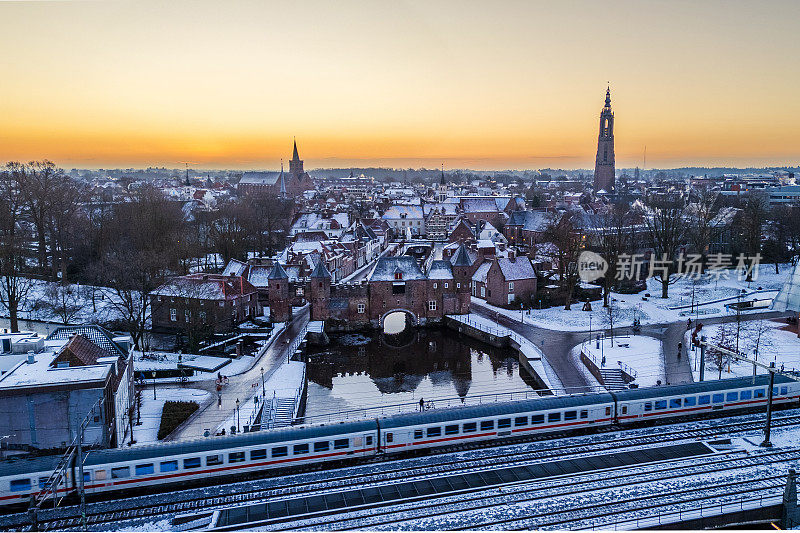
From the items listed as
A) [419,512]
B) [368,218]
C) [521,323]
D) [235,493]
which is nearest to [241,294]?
[521,323]

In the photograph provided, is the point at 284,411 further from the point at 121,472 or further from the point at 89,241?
the point at 89,241

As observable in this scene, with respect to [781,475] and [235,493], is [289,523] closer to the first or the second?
[235,493]

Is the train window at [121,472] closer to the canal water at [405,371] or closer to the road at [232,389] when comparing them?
the road at [232,389]

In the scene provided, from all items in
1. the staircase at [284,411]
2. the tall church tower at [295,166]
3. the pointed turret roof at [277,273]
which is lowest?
the staircase at [284,411]

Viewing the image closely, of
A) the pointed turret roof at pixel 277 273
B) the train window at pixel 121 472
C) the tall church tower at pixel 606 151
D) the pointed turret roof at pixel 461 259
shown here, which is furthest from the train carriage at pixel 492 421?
the tall church tower at pixel 606 151

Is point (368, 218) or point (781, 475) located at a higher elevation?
point (368, 218)

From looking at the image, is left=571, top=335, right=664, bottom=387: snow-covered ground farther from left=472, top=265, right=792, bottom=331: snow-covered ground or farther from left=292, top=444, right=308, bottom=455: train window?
left=292, top=444, right=308, bottom=455: train window

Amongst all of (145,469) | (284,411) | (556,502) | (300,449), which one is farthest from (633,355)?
(145,469)
